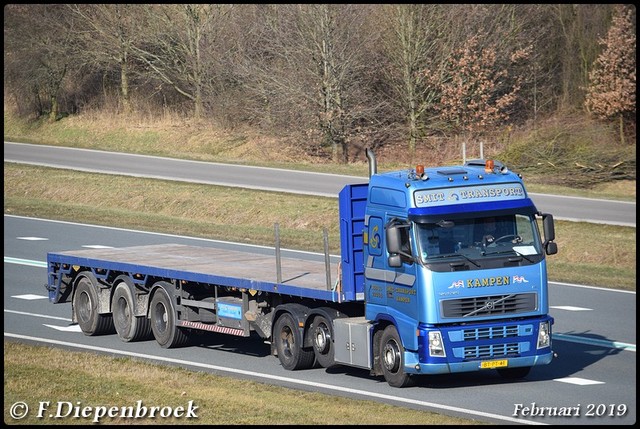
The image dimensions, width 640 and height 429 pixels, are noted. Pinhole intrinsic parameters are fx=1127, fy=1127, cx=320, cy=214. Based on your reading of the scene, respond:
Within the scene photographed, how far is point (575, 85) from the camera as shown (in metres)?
48.9

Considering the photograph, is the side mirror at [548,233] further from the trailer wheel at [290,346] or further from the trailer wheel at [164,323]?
the trailer wheel at [164,323]

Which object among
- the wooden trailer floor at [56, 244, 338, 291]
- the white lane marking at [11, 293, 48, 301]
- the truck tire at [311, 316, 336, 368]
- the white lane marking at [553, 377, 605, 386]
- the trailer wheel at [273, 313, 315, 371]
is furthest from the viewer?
the white lane marking at [11, 293, 48, 301]

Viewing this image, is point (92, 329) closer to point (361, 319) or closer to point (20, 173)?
point (361, 319)

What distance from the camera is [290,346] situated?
15.7m

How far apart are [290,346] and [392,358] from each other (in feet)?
6.68

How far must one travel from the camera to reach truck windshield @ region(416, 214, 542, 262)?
45.1 ft

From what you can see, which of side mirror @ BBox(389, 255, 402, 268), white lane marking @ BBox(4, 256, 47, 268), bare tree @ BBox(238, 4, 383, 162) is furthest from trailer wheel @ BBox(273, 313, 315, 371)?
bare tree @ BBox(238, 4, 383, 162)

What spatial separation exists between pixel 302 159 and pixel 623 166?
45.9ft

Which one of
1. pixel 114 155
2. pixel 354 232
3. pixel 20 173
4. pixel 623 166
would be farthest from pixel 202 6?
pixel 354 232

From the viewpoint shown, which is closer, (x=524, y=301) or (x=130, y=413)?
(x=130, y=413)

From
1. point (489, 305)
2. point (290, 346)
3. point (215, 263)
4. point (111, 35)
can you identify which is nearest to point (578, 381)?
point (489, 305)

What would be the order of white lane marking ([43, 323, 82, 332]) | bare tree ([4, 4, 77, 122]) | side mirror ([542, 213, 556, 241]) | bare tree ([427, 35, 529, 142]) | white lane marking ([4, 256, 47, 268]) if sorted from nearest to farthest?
side mirror ([542, 213, 556, 241]) < white lane marking ([43, 323, 82, 332]) < white lane marking ([4, 256, 47, 268]) < bare tree ([427, 35, 529, 142]) < bare tree ([4, 4, 77, 122])

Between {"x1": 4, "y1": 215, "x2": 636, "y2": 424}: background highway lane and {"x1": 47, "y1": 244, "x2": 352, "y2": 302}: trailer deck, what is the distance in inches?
45.3

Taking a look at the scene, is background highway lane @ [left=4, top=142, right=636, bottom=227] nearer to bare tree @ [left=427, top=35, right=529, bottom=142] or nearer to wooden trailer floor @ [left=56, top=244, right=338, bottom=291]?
bare tree @ [left=427, top=35, right=529, bottom=142]
